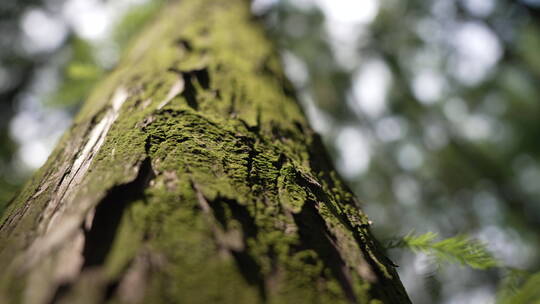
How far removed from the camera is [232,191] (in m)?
0.65

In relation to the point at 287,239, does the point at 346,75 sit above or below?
below

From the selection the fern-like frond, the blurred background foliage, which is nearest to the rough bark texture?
the fern-like frond

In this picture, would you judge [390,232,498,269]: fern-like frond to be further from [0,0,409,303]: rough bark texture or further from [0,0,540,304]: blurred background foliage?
[0,0,540,304]: blurred background foliage

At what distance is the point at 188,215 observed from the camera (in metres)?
0.58

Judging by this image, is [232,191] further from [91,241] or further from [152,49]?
[152,49]

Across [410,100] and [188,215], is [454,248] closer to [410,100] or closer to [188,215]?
[188,215]

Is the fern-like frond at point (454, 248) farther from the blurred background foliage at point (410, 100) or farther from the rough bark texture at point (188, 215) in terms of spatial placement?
the blurred background foliage at point (410, 100)

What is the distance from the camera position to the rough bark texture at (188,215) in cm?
49

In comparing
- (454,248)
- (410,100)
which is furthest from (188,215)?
(410,100)

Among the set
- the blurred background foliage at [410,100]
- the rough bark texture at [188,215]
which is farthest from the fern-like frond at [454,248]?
the blurred background foliage at [410,100]

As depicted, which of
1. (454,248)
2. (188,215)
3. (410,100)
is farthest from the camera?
(410,100)

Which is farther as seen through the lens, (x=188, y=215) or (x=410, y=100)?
(x=410, y=100)

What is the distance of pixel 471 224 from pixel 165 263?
5158 mm

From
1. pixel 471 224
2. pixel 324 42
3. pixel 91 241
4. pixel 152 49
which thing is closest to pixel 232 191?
pixel 91 241
